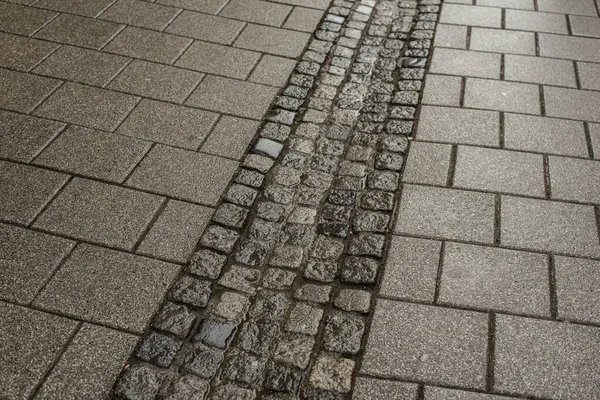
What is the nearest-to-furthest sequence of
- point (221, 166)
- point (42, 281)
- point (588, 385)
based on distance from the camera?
point (588, 385) < point (42, 281) < point (221, 166)

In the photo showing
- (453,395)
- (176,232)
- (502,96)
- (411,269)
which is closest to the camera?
(453,395)

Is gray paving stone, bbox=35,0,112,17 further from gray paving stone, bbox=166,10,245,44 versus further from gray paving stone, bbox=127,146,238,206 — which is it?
gray paving stone, bbox=127,146,238,206

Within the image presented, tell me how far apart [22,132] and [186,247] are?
130 cm

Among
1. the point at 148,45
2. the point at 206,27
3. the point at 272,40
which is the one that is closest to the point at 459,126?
the point at 272,40

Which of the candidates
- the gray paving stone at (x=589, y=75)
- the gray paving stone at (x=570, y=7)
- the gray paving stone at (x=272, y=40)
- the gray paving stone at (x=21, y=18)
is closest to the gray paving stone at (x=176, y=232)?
the gray paving stone at (x=272, y=40)

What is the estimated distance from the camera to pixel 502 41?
4297 millimetres

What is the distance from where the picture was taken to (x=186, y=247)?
9.03ft

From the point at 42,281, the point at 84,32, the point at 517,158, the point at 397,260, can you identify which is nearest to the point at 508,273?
the point at 397,260

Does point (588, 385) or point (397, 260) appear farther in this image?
point (397, 260)

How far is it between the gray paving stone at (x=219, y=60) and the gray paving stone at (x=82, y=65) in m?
0.43

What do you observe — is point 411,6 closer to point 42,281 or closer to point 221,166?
point 221,166

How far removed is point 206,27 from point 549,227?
272 centimetres

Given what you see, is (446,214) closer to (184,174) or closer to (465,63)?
(184,174)

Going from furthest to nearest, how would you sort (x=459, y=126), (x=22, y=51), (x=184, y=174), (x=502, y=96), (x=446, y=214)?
(x=22, y=51), (x=502, y=96), (x=459, y=126), (x=184, y=174), (x=446, y=214)
